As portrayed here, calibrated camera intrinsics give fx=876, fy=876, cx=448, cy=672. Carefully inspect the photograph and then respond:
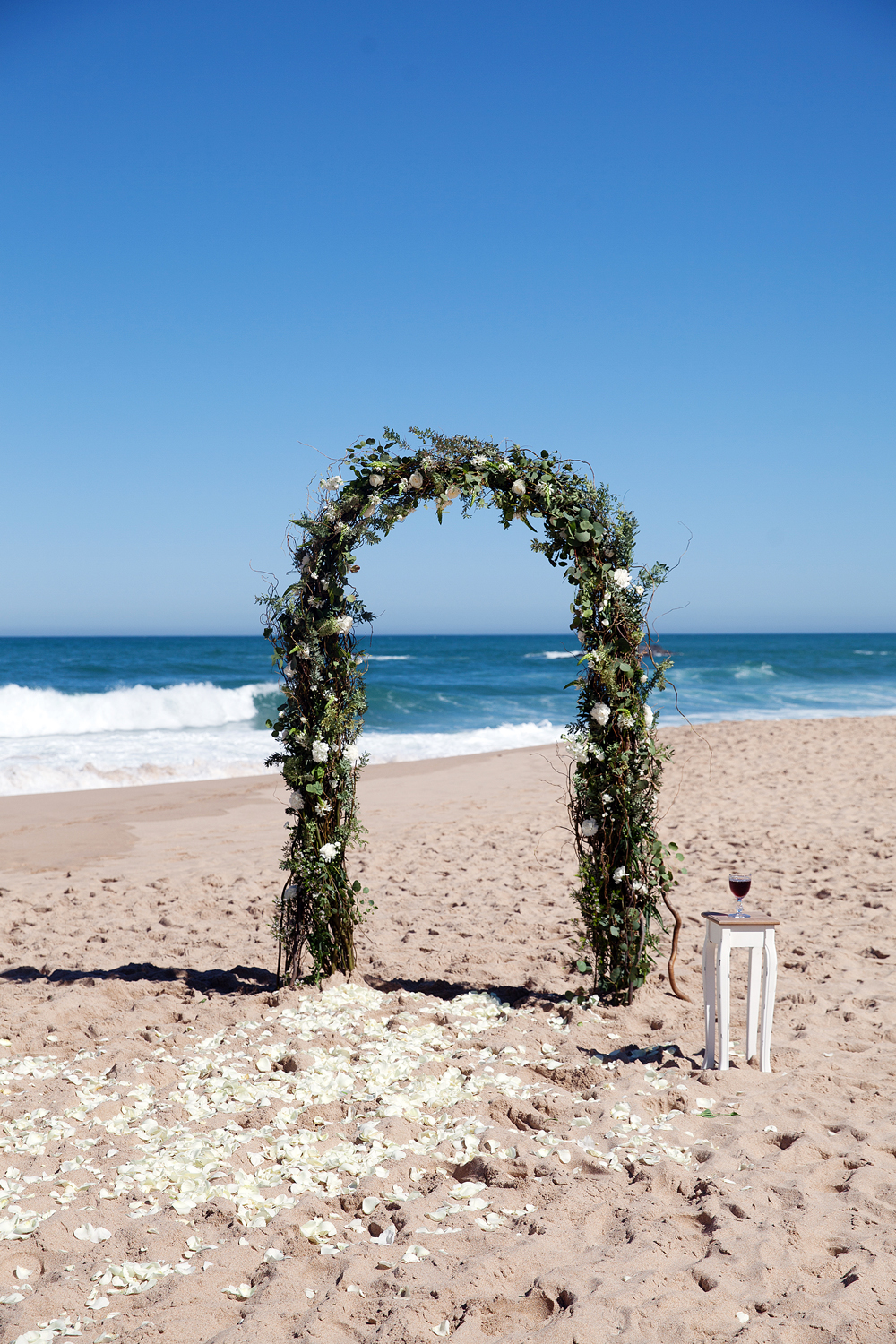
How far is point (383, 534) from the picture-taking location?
195 inches

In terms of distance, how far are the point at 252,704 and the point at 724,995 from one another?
24763 millimetres

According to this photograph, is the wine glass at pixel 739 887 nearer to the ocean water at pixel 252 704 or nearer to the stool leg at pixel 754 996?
the stool leg at pixel 754 996

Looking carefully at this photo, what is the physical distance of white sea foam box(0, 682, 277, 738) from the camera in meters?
24.3

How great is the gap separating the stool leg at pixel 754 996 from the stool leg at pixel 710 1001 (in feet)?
0.53

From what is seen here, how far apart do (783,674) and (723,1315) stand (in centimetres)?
3610

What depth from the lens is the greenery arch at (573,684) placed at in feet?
15.2

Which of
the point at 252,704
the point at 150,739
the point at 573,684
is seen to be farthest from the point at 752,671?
the point at 573,684

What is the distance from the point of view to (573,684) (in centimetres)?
476

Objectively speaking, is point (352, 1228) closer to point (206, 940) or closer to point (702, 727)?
point (206, 940)

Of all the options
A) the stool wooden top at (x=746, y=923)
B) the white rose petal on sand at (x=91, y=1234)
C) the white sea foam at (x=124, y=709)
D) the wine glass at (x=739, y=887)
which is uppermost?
the wine glass at (x=739, y=887)

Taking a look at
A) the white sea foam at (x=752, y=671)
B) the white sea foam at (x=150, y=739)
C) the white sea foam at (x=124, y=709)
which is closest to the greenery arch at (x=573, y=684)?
the white sea foam at (x=150, y=739)

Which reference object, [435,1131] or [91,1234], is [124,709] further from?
Answer: [91,1234]

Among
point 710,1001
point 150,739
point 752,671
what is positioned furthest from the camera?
point 752,671

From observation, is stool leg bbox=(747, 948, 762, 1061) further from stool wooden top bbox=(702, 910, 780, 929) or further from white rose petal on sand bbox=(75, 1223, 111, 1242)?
white rose petal on sand bbox=(75, 1223, 111, 1242)
